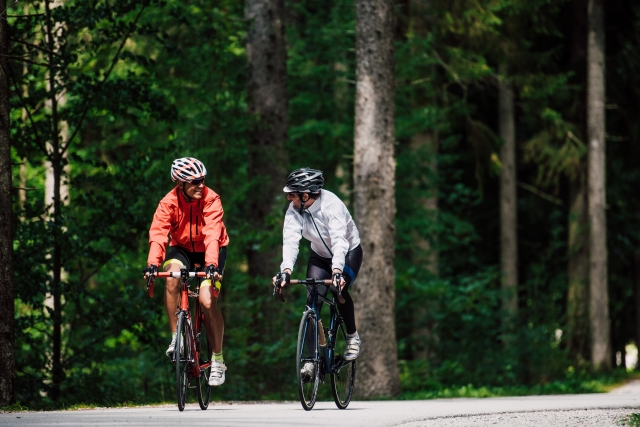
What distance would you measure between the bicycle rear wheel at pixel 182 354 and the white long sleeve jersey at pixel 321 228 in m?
1.09

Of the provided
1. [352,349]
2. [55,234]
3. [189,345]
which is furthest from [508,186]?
[189,345]

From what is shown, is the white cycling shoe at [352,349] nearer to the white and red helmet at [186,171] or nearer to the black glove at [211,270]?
the black glove at [211,270]

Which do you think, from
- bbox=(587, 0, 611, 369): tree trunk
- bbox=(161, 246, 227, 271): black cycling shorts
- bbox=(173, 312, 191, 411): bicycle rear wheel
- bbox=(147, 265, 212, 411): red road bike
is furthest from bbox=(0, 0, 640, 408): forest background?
bbox=(173, 312, 191, 411): bicycle rear wheel

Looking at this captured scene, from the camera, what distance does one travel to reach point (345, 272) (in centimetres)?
1026

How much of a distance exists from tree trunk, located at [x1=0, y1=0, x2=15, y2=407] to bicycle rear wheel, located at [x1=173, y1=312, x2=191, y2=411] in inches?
82.4

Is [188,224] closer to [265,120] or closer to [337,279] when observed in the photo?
[337,279]

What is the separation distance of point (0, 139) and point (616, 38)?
832 inches

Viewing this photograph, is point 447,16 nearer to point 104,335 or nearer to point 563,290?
point 563,290

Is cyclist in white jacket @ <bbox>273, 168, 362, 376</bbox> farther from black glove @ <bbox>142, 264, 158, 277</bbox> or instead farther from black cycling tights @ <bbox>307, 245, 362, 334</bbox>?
black glove @ <bbox>142, 264, 158, 277</bbox>

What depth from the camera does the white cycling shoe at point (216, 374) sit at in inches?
398

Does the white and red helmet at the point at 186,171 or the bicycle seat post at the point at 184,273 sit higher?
the white and red helmet at the point at 186,171

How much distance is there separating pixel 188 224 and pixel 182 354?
1.20 meters

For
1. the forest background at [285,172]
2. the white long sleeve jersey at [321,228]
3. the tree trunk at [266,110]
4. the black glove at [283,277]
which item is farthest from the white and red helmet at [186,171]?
the tree trunk at [266,110]

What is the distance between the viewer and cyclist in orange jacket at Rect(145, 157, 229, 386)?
31.7 ft
